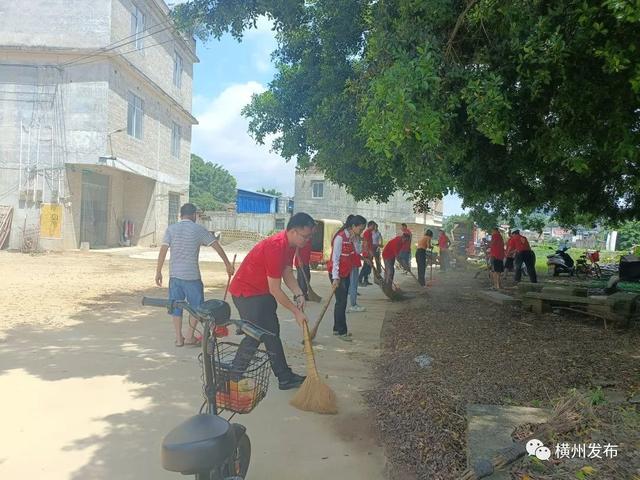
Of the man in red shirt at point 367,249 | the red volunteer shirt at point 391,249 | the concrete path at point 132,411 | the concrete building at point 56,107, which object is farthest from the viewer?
the concrete building at point 56,107

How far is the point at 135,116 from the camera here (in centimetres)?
2255

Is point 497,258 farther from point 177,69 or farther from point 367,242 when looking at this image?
point 177,69

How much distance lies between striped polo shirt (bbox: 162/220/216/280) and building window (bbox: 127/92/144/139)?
17.5 meters

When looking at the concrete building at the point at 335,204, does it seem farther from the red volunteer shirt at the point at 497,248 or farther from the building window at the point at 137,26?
the red volunteer shirt at the point at 497,248

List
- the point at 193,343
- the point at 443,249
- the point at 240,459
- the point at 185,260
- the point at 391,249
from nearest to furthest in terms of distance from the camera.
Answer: the point at 240,459 → the point at 185,260 → the point at 193,343 → the point at 391,249 → the point at 443,249

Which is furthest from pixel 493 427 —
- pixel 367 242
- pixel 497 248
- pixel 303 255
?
pixel 497 248

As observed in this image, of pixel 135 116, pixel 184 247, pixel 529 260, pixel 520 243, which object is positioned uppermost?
pixel 135 116

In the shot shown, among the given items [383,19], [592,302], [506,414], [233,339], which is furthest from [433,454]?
[592,302]

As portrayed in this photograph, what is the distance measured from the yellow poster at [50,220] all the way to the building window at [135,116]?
4.38m

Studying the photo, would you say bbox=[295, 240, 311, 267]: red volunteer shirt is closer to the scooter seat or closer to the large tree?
the large tree

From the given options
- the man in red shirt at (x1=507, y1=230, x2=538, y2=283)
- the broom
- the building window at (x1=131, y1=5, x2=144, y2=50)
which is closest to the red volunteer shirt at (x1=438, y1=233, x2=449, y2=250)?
the man in red shirt at (x1=507, y1=230, x2=538, y2=283)

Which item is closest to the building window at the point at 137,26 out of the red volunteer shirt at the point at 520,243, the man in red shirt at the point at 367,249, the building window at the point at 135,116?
the building window at the point at 135,116

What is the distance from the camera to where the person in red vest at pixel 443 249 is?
1925 centimetres

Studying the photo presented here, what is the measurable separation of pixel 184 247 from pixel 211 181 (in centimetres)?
8304
